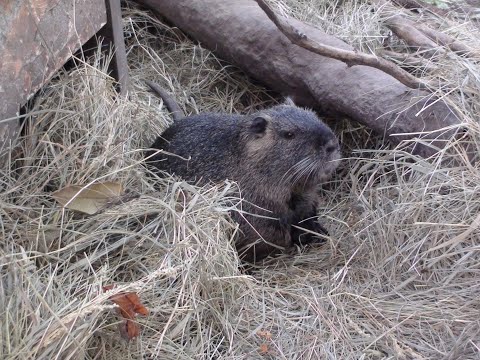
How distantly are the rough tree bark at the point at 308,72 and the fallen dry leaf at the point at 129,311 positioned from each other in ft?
6.48

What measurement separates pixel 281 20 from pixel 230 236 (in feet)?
5.54

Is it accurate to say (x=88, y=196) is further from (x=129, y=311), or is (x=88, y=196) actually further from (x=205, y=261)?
(x=129, y=311)

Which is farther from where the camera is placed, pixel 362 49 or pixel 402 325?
pixel 362 49

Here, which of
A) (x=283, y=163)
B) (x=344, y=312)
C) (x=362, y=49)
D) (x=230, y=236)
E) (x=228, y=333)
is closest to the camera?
(x=228, y=333)

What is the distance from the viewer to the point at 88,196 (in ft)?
11.9

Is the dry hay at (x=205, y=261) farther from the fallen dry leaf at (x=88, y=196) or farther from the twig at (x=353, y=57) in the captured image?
the twig at (x=353, y=57)

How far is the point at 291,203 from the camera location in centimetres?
454

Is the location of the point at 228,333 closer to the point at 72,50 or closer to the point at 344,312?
the point at 344,312

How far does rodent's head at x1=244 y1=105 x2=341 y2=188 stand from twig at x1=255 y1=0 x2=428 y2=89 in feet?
1.52

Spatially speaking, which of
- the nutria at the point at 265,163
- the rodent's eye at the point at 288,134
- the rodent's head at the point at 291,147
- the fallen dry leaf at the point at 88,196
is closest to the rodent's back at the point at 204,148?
the nutria at the point at 265,163

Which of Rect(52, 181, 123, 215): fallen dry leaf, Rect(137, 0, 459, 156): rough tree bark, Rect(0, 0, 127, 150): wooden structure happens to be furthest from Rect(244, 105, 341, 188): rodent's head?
Rect(0, 0, 127, 150): wooden structure

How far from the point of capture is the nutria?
436 cm


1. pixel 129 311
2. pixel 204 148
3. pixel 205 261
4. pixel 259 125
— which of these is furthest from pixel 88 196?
pixel 259 125

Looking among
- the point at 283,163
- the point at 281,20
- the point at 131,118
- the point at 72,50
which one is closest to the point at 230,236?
the point at 283,163
